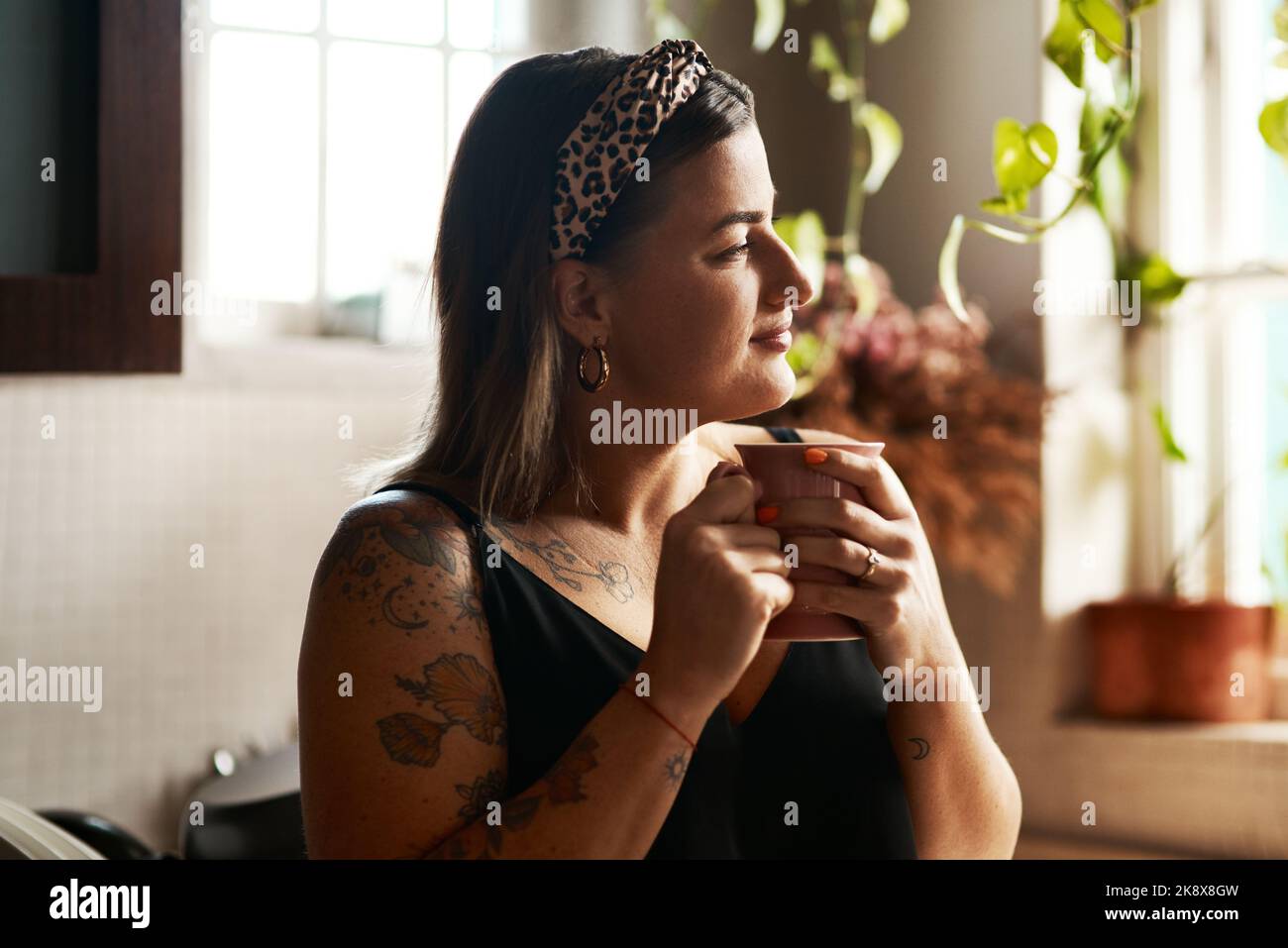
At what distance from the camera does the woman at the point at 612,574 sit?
603 millimetres

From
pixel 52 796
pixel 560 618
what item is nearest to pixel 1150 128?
pixel 560 618

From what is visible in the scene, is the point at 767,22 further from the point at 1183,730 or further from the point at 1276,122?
the point at 1183,730

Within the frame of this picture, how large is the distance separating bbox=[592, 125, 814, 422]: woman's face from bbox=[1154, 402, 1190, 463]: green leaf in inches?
43.0

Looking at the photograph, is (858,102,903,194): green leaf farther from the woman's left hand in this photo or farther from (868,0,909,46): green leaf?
the woman's left hand

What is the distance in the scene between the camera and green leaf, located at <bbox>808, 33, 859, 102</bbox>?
1.78m

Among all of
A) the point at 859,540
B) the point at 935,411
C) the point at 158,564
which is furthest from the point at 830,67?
the point at 859,540

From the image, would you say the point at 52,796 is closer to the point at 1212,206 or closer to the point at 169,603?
the point at 169,603

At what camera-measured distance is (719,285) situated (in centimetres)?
74

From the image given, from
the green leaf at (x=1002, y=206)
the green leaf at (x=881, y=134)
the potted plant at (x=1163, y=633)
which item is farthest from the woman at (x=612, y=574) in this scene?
the green leaf at (x=881, y=134)

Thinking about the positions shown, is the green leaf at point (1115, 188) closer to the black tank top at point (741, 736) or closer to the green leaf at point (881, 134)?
the green leaf at point (881, 134)

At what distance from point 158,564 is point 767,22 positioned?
3.36 feet

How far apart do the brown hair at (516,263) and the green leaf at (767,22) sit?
3.23 ft
